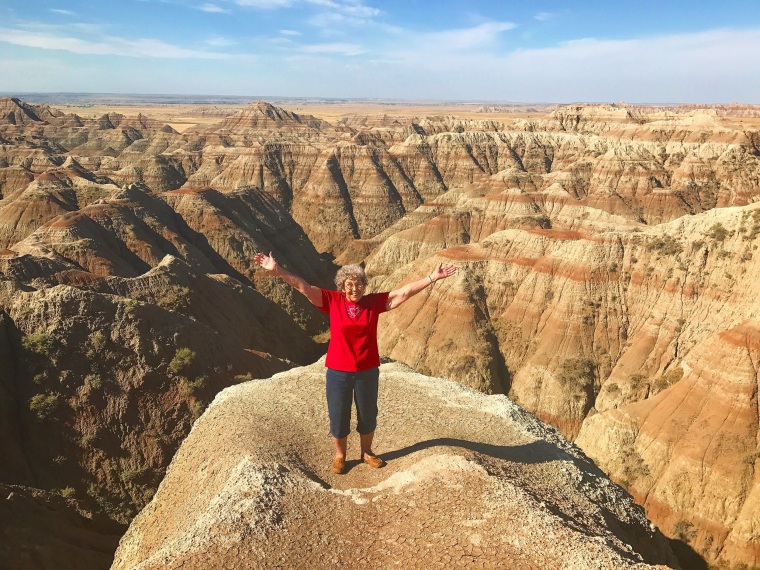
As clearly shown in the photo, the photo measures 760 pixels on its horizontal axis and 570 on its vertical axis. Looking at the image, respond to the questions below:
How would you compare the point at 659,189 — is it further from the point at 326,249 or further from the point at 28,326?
the point at 28,326

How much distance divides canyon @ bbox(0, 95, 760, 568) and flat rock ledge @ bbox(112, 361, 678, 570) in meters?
6.35

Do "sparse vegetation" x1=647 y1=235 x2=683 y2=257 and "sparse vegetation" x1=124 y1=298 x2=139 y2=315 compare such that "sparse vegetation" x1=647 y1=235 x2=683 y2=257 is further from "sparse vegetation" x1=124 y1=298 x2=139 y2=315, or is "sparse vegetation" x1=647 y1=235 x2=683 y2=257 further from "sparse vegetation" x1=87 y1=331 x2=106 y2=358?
"sparse vegetation" x1=87 y1=331 x2=106 y2=358

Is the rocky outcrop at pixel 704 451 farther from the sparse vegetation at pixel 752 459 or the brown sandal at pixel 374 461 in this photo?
the brown sandal at pixel 374 461

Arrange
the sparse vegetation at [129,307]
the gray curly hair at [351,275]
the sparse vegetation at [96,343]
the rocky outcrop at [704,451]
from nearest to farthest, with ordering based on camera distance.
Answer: the gray curly hair at [351,275]
the sparse vegetation at [96,343]
the rocky outcrop at [704,451]
the sparse vegetation at [129,307]

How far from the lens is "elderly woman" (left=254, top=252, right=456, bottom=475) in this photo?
25.2 feet

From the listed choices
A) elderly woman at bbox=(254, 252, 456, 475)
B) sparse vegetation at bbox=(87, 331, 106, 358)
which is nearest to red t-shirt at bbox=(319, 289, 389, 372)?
elderly woman at bbox=(254, 252, 456, 475)

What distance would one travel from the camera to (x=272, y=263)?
7.73 metres

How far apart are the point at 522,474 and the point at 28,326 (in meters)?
21.0

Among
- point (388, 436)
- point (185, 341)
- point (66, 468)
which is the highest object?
point (388, 436)

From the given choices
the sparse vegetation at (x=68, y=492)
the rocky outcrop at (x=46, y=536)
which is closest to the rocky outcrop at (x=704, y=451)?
the rocky outcrop at (x=46, y=536)

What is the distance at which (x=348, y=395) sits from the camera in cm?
827

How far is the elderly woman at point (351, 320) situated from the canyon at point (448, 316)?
10.1 m

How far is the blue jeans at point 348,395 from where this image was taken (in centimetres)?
812

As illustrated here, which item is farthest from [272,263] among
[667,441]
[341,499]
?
[667,441]
